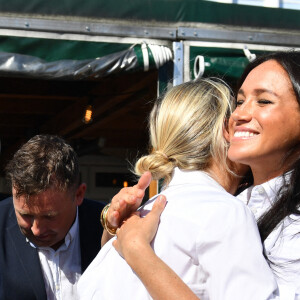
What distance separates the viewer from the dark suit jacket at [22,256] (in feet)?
10.8

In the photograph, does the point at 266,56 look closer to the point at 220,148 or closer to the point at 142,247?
the point at 220,148

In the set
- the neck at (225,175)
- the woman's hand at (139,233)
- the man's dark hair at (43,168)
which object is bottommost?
the woman's hand at (139,233)

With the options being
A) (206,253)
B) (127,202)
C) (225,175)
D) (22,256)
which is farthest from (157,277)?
(22,256)

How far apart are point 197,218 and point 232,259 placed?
155 mm

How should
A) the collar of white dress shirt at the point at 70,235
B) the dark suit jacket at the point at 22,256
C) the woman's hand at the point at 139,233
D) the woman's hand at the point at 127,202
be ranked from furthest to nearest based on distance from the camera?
1. the collar of white dress shirt at the point at 70,235
2. the dark suit jacket at the point at 22,256
3. the woman's hand at the point at 127,202
4. the woman's hand at the point at 139,233

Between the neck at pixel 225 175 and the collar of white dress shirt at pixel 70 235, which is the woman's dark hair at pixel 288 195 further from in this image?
the collar of white dress shirt at pixel 70 235

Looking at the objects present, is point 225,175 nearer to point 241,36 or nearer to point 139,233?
Answer: point 139,233

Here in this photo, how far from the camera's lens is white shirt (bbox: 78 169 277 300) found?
1.75 metres

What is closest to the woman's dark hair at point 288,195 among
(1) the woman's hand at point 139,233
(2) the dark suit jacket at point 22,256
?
(1) the woman's hand at point 139,233

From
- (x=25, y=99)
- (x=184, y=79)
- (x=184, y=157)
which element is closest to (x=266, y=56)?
(x=184, y=157)

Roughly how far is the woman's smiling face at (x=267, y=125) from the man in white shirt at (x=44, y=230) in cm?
152

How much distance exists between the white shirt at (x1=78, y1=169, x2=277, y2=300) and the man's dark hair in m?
1.53

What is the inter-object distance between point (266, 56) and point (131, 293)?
1.10 meters

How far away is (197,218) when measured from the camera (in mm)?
1815
